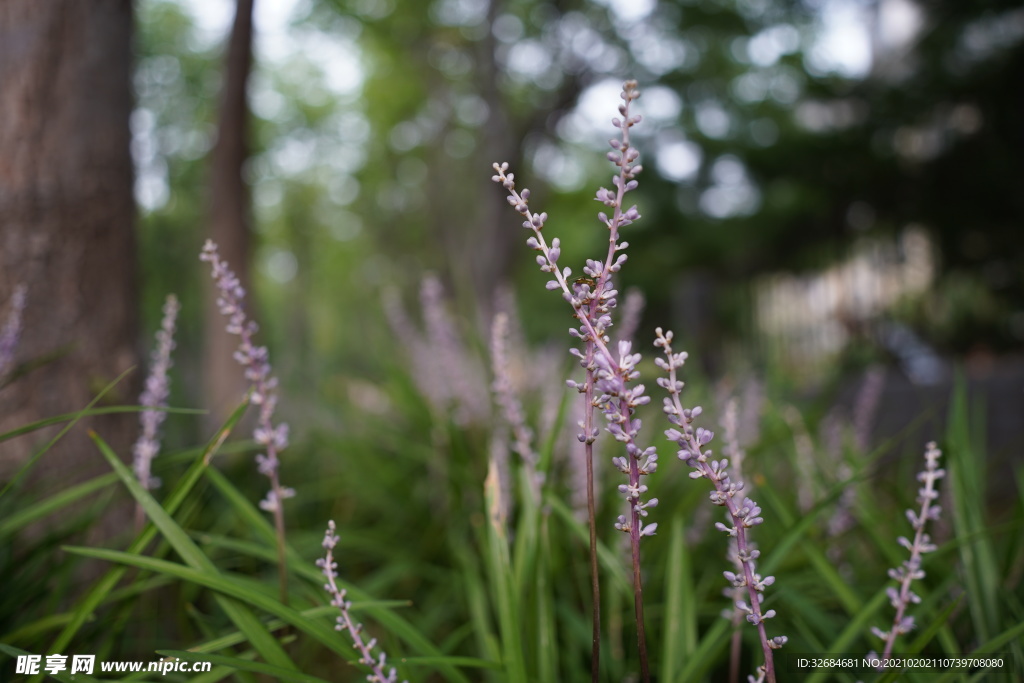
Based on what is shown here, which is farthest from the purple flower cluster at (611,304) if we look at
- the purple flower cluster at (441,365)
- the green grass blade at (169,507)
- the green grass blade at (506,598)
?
the purple flower cluster at (441,365)

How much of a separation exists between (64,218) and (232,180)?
375cm

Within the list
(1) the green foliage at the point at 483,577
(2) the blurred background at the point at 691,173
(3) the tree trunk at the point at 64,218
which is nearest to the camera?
(1) the green foliage at the point at 483,577

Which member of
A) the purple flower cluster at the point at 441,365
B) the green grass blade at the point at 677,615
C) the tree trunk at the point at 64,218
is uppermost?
the tree trunk at the point at 64,218

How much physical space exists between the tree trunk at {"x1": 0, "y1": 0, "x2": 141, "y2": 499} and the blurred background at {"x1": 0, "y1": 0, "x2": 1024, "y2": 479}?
0.05 ft

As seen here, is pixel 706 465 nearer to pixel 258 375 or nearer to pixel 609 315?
pixel 609 315

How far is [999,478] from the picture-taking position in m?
5.24

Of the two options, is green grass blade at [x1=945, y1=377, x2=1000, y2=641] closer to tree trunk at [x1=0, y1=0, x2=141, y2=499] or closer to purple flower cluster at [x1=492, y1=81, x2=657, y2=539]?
purple flower cluster at [x1=492, y1=81, x2=657, y2=539]

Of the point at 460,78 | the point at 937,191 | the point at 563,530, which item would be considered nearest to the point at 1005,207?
the point at 937,191

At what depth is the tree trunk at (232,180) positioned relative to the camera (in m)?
5.88

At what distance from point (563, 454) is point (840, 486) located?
128 centimetres

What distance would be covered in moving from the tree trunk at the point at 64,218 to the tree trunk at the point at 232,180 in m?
3.17

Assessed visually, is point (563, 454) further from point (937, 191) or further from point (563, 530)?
point (937, 191)

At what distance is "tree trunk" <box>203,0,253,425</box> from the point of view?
5.88m

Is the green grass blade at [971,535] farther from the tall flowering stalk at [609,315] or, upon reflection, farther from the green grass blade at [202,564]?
the green grass blade at [202,564]
